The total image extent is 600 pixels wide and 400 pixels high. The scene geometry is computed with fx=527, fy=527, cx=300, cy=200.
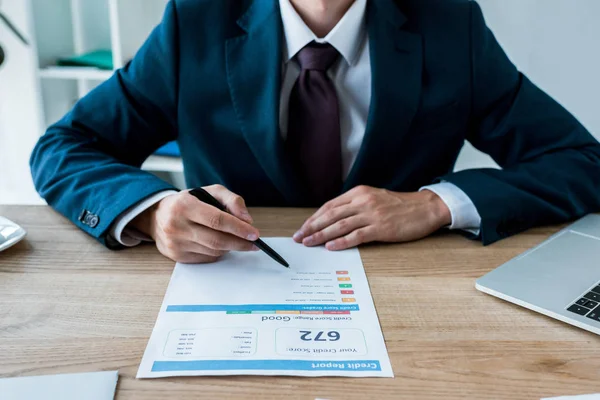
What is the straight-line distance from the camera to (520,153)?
114 cm

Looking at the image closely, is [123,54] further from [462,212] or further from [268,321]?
[268,321]

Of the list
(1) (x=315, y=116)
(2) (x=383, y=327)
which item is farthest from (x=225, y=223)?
(1) (x=315, y=116)

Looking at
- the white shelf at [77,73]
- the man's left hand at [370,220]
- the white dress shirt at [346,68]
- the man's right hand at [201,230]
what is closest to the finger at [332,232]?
the man's left hand at [370,220]

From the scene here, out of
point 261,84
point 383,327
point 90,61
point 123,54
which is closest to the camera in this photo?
point 383,327

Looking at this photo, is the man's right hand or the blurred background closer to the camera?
the man's right hand

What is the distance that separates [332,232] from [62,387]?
45cm

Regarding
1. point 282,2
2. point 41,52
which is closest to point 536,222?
point 282,2

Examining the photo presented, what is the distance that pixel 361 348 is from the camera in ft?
1.87

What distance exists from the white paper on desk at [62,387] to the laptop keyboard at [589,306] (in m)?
0.53

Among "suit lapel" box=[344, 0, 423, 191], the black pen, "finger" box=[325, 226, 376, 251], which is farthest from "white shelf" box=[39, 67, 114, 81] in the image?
"finger" box=[325, 226, 376, 251]

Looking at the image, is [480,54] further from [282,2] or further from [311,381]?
[311,381]

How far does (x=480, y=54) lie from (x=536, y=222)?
1.30ft

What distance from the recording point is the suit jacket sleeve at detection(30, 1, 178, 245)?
2.93 feet

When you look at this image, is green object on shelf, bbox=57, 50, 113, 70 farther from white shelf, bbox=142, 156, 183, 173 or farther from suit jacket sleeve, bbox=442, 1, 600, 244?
suit jacket sleeve, bbox=442, 1, 600, 244
